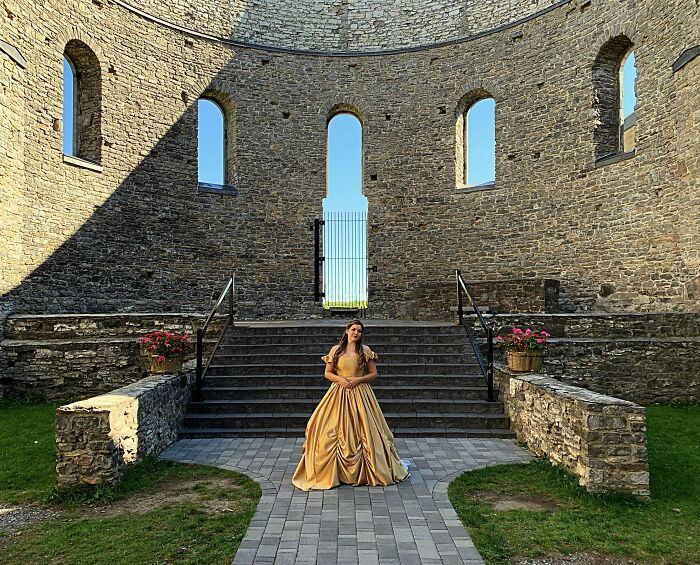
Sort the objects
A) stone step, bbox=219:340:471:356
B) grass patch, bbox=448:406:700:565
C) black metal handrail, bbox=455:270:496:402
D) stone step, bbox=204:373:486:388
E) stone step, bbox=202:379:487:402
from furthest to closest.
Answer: stone step, bbox=219:340:471:356
stone step, bbox=204:373:486:388
stone step, bbox=202:379:487:402
black metal handrail, bbox=455:270:496:402
grass patch, bbox=448:406:700:565

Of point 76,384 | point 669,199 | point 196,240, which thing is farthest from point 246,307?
point 669,199

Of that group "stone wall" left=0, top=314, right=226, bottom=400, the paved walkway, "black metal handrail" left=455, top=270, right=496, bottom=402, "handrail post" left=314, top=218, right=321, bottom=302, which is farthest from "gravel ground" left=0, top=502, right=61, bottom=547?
"handrail post" left=314, top=218, right=321, bottom=302

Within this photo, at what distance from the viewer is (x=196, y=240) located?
1578 centimetres

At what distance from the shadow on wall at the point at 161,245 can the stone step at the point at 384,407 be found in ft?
20.1

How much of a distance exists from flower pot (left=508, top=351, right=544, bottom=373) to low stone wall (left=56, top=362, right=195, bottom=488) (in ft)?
15.8

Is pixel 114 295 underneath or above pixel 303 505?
above

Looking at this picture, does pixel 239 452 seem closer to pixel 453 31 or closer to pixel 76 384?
pixel 76 384

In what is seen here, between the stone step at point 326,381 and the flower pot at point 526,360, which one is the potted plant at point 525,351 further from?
the stone step at point 326,381

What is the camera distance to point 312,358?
9.52m

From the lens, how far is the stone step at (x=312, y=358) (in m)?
9.40

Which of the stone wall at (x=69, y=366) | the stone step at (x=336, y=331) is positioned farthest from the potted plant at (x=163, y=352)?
the stone step at (x=336, y=331)

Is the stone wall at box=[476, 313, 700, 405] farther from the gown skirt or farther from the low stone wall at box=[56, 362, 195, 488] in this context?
the low stone wall at box=[56, 362, 195, 488]

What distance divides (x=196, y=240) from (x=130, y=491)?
1104 centimetres

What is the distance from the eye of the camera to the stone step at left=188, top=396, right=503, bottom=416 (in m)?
8.13
